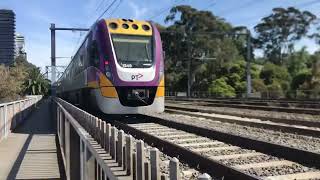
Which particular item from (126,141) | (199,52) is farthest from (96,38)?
(199,52)

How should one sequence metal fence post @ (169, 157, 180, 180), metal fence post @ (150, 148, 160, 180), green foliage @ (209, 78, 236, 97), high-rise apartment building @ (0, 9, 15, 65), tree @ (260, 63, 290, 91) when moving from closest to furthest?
metal fence post @ (169, 157, 180, 180), metal fence post @ (150, 148, 160, 180), green foliage @ (209, 78, 236, 97), tree @ (260, 63, 290, 91), high-rise apartment building @ (0, 9, 15, 65)

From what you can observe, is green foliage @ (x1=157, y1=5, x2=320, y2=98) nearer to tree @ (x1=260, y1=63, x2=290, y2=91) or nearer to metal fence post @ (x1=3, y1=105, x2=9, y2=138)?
tree @ (x1=260, y1=63, x2=290, y2=91)

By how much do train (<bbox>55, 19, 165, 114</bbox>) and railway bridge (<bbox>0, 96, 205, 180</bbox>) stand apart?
Answer: 7.86ft

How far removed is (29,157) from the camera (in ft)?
47.3

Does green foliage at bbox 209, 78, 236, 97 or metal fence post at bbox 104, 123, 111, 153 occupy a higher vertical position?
green foliage at bbox 209, 78, 236, 97

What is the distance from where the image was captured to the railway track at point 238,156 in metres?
7.12

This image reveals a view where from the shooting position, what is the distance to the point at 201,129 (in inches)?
491

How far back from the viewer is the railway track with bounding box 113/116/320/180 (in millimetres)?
7121

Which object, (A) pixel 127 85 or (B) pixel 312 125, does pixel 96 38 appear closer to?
(A) pixel 127 85

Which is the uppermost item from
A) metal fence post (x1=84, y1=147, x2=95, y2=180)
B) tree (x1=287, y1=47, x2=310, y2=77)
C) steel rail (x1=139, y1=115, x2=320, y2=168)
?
tree (x1=287, y1=47, x2=310, y2=77)

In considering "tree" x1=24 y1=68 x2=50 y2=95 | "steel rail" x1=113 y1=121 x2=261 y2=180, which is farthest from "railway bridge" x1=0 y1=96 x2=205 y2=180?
"tree" x1=24 y1=68 x2=50 y2=95

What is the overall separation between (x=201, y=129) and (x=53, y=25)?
3768 cm

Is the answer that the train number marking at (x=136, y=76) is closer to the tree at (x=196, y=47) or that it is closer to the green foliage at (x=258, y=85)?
the green foliage at (x=258, y=85)

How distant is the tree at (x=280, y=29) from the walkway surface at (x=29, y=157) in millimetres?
74838
